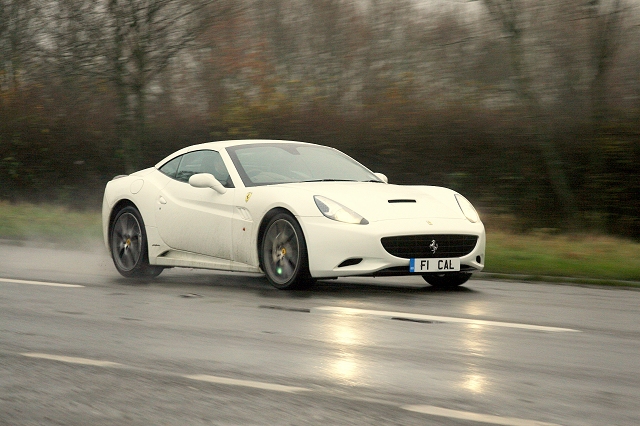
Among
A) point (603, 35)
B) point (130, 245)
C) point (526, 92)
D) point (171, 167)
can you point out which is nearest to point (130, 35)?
point (526, 92)

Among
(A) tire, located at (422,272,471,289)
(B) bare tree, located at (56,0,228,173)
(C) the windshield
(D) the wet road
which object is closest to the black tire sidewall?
(D) the wet road

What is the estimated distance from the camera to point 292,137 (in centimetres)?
1944

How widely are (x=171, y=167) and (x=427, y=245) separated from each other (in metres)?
3.29

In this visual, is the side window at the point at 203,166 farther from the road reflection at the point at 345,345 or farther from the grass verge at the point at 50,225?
the grass verge at the point at 50,225

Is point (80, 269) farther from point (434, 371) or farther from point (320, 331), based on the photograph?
point (434, 371)

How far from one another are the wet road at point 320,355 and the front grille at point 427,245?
0.38 meters

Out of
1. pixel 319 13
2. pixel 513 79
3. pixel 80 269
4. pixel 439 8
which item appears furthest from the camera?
pixel 319 13

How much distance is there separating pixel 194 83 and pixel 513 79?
7802mm

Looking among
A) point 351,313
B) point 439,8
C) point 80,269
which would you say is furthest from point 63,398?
point 439,8

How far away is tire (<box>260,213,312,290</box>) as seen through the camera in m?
9.33

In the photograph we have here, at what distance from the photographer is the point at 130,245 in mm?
11312

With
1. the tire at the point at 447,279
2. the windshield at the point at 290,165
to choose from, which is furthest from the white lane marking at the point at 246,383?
the tire at the point at 447,279

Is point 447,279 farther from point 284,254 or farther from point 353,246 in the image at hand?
point 284,254

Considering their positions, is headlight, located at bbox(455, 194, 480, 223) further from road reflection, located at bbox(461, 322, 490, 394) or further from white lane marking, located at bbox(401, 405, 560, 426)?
white lane marking, located at bbox(401, 405, 560, 426)
